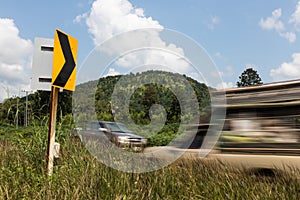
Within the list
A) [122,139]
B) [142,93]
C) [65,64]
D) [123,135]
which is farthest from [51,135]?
[142,93]

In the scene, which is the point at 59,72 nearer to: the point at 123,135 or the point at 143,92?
the point at 143,92

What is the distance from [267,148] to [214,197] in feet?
4.38

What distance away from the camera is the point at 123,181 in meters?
3.99

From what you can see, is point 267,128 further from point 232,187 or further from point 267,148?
point 232,187

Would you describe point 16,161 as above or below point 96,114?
below

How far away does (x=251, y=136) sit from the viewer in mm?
4652

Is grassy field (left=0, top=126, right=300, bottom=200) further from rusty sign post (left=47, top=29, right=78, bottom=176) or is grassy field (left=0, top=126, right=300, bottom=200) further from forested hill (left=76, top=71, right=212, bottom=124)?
forested hill (left=76, top=71, right=212, bottom=124)

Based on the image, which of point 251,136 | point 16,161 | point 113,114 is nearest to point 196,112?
point 251,136

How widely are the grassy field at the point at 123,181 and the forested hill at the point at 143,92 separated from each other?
31.9 inches

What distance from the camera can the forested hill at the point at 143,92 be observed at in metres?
4.78

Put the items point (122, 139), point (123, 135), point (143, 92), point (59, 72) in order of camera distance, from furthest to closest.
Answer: point (122, 139)
point (123, 135)
point (143, 92)
point (59, 72)

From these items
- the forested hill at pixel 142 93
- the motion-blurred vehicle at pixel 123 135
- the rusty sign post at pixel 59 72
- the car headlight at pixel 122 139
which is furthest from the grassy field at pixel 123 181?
the forested hill at pixel 142 93

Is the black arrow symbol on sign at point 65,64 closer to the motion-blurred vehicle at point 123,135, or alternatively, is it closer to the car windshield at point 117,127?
the motion-blurred vehicle at point 123,135

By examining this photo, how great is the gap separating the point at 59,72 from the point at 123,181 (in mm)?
1904
